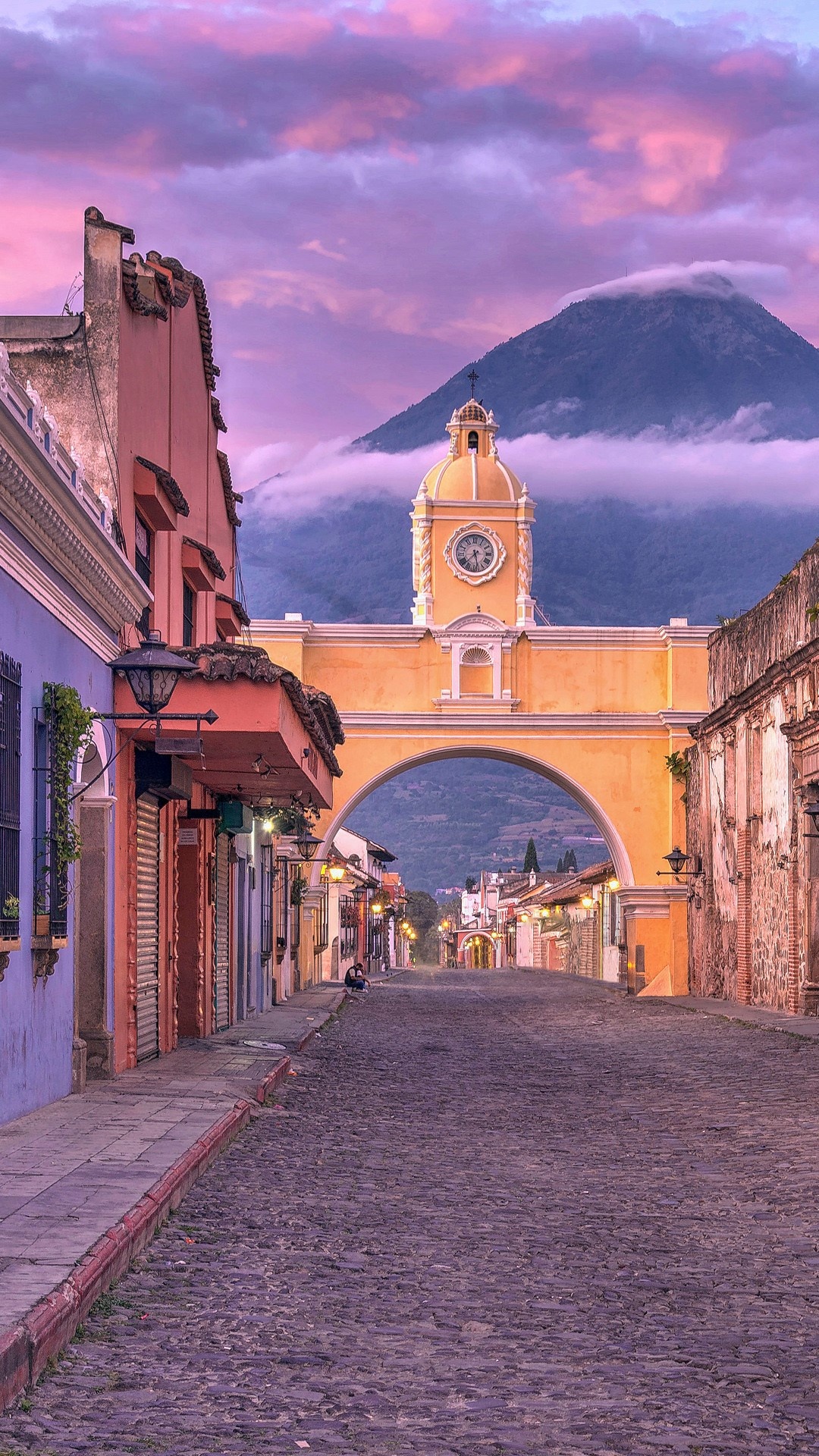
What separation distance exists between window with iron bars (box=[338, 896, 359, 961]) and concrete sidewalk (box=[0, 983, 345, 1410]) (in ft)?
117

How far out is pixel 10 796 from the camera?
9.56 metres

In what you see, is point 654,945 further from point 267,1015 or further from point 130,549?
point 130,549

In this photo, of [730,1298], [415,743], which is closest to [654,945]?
[415,743]

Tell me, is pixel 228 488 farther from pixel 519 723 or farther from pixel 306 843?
pixel 519 723

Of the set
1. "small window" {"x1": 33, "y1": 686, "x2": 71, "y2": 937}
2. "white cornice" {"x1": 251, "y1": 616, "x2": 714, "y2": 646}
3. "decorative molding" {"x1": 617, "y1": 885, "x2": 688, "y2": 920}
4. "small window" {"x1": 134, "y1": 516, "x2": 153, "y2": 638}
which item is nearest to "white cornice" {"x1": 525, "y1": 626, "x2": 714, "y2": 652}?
"white cornice" {"x1": 251, "y1": 616, "x2": 714, "y2": 646}

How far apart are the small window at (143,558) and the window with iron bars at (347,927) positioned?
33155 millimetres

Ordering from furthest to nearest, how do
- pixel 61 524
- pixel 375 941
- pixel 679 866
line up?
pixel 375 941, pixel 679 866, pixel 61 524

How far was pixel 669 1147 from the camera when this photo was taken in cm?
1007

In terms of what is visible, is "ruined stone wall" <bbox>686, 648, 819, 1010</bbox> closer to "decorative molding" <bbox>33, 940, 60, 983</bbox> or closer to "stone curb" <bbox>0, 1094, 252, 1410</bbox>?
"decorative molding" <bbox>33, 940, 60, 983</bbox>

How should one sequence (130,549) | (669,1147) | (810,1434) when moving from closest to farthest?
(810,1434), (669,1147), (130,549)

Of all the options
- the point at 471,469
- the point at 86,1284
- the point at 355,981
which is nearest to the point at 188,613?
the point at 86,1284

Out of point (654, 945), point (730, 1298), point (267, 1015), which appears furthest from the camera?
point (654, 945)

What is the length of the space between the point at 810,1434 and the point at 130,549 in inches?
417

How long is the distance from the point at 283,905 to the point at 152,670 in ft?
67.7
